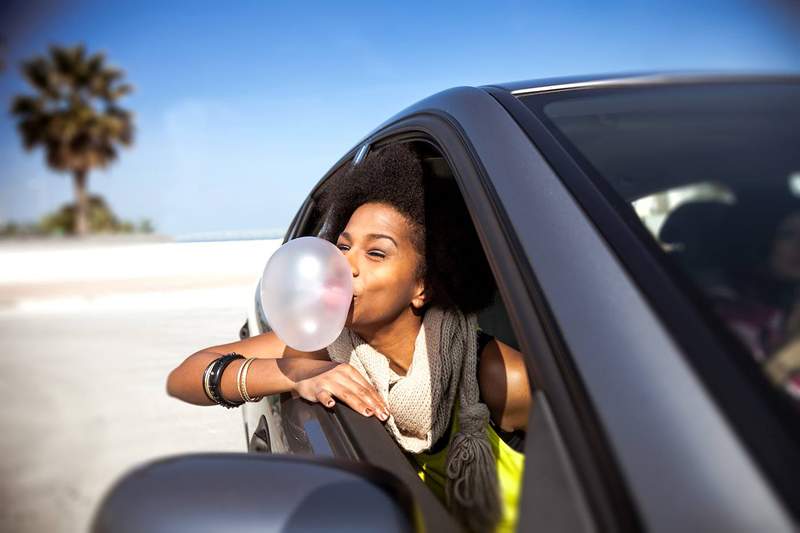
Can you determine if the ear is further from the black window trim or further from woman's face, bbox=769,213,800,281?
woman's face, bbox=769,213,800,281

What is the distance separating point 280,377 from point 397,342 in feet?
1.15

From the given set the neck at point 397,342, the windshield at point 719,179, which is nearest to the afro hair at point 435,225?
the neck at point 397,342

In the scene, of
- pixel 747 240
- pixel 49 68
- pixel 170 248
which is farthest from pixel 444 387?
pixel 49 68

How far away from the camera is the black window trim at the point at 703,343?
584mm

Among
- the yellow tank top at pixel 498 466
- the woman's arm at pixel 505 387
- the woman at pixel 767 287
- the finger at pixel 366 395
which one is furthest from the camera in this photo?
the woman's arm at pixel 505 387

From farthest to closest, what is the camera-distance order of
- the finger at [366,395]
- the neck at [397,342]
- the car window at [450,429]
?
the neck at [397,342] → the finger at [366,395] → the car window at [450,429]

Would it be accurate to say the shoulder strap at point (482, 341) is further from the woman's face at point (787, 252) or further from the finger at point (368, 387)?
the woman's face at point (787, 252)

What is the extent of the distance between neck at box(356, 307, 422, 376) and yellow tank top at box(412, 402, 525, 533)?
0.26 metres

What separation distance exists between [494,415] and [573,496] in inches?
39.7

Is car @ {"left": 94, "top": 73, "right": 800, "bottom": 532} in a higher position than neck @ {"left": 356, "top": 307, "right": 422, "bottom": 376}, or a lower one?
lower

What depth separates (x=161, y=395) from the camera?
546 cm

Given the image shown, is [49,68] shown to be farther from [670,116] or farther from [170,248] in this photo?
[670,116]

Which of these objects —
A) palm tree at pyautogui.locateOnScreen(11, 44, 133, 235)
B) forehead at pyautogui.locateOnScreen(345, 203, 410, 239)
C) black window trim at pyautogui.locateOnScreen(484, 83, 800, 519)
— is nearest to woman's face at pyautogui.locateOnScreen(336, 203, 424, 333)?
forehead at pyautogui.locateOnScreen(345, 203, 410, 239)

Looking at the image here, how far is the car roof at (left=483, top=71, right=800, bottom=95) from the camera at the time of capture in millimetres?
1349
